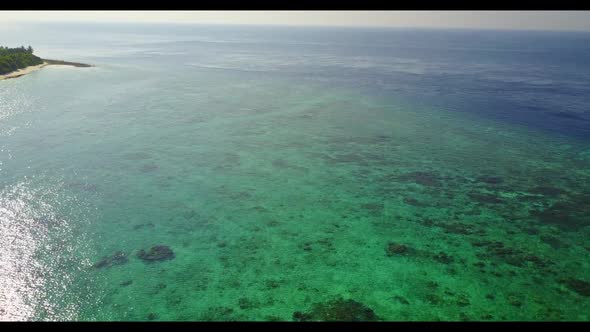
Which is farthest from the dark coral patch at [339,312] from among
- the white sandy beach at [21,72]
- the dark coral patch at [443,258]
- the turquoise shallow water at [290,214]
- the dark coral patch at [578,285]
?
the white sandy beach at [21,72]

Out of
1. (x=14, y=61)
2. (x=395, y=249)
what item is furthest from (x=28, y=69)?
(x=395, y=249)

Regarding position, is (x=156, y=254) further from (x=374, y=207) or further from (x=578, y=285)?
(x=578, y=285)

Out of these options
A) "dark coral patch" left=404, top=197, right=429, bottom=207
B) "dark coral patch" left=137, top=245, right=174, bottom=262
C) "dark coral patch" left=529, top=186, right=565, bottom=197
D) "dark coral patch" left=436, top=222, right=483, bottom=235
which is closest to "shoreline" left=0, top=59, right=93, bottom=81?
"dark coral patch" left=137, top=245, right=174, bottom=262

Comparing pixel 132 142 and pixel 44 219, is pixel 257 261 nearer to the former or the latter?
pixel 44 219

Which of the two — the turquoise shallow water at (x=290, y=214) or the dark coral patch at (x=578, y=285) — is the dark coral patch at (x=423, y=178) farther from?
the dark coral patch at (x=578, y=285)

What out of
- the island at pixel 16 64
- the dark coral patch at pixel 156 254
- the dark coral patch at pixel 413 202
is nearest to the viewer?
the dark coral patch at pixel 156 254

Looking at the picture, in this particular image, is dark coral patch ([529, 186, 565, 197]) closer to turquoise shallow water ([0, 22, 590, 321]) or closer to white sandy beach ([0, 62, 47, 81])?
turquoise shallow water ([0, 22, 590, 321])
